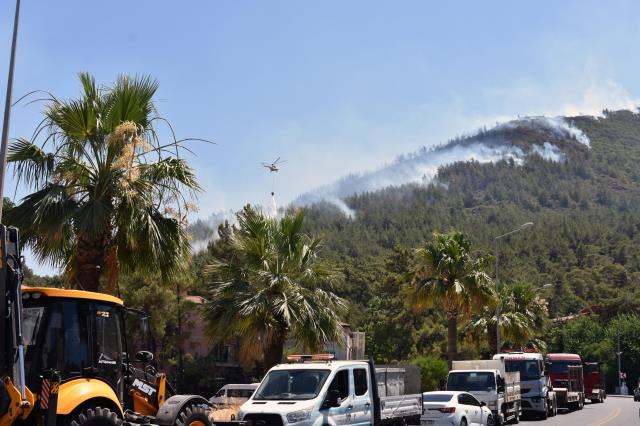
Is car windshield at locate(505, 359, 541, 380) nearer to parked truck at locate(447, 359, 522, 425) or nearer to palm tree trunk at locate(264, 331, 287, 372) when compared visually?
parked truck at locate(447, 359, 522, 425)

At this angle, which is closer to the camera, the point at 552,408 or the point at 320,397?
the point at 320,397

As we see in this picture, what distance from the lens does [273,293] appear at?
22.9m

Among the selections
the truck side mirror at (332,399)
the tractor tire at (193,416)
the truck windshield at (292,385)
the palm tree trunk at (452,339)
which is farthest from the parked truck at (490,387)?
the tractor tire at (193,416)

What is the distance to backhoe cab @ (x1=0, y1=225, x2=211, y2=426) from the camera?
382 inches

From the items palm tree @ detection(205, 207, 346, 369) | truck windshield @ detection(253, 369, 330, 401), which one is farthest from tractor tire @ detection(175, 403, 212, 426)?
palm tree @ detection(205, 207, 346, 369)

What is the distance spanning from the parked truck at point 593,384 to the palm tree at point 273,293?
3552 cm

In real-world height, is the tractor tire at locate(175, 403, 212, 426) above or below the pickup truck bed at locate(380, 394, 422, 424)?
above

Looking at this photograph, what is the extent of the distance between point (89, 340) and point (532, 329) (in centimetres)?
4133

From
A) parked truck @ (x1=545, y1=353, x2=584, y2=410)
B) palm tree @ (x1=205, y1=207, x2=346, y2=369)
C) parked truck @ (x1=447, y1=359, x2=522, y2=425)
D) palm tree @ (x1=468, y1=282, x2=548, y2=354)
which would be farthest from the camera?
palm tree @ (x1=468, y1=282, x2=548, y2=354)

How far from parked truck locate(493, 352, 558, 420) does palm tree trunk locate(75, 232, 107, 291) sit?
70.9 ft

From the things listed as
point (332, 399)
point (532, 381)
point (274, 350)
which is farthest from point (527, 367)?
point (332, 399)

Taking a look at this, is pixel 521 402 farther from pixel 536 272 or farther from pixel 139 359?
pixel 536 272

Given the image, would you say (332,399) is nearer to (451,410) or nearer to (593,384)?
(451,410)

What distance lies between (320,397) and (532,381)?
21.6 m
